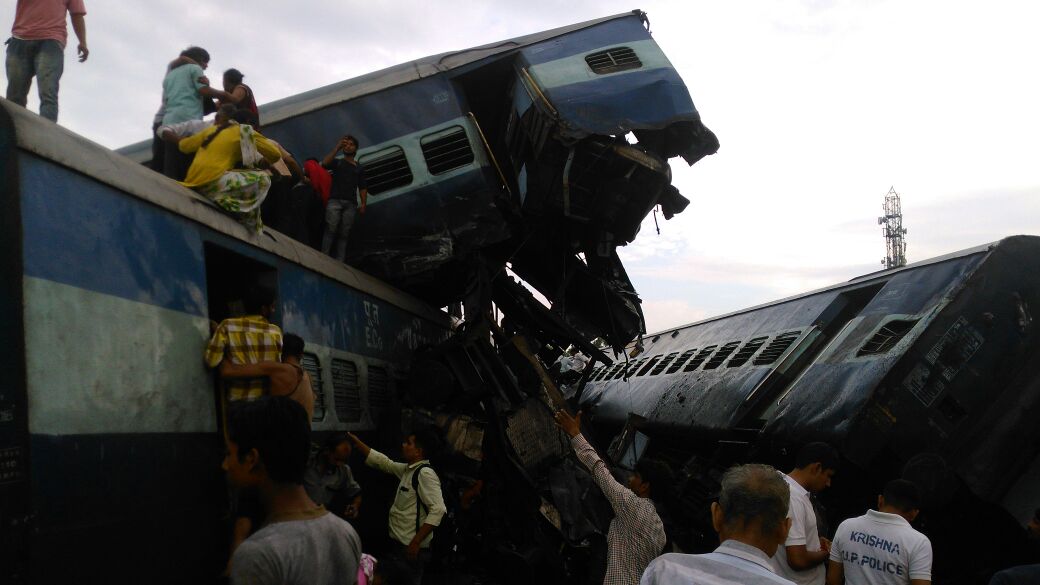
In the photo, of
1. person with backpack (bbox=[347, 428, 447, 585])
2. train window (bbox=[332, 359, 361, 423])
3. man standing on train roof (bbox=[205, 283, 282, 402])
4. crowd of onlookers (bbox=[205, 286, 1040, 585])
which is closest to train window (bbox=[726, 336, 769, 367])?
crowd of onlookers (bbox=[205, 286, 1040, 585])

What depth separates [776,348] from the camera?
10.0m

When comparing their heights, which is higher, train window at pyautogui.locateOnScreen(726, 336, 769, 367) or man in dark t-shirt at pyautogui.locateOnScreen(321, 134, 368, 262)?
man in dark t-shirt at pyautogui.locateOnScreen(321, 134, 368, 262)

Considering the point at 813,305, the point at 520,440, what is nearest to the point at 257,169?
the point at 520,440

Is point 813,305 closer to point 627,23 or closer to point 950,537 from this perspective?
point 950,537

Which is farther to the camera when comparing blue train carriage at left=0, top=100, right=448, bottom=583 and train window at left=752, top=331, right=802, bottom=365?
train window at left=752, top=331, right=802, bottom=365

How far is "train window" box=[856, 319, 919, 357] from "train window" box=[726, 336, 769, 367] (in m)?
2.62

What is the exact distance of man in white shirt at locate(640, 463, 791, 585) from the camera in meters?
2.53

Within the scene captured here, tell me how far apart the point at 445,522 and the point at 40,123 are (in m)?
4.89

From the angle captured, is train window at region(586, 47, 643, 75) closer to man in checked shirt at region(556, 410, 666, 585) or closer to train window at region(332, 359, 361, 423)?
train window at region(332, 359, 361, 423)

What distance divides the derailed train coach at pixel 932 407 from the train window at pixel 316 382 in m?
3.04

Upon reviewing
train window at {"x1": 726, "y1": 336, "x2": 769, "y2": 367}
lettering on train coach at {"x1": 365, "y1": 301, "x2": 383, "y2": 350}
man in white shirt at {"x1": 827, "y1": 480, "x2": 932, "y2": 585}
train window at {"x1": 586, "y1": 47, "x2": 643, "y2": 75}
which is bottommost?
man in white shirt at {"x1": 827, "y1": 480, "x2": 932, "y2": 585}

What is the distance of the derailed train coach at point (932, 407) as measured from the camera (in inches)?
269

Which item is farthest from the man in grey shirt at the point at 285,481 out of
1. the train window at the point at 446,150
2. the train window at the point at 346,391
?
the train window at the point at 446,150

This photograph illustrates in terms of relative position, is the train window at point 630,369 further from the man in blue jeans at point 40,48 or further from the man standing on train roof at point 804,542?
the man in blue jeans at point 40,48
